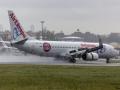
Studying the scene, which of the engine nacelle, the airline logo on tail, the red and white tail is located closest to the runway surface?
the engine nacelle

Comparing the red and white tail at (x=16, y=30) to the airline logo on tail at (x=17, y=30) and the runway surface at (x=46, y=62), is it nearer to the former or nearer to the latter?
the airline logo on tail at (x=17, y=30)

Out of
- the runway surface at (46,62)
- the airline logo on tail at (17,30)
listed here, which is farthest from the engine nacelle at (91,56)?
the airline logo on tail at (17,30)

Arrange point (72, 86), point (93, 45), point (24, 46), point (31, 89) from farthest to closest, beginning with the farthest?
point (93, 45) → point (24, 46) → point (72, 86) → point (31, 89)

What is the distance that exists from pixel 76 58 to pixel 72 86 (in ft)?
162

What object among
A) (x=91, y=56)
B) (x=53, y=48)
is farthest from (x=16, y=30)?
(x=91, y=56)

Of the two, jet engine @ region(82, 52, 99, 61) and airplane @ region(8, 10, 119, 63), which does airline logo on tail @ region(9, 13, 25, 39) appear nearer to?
airplane @ region(8, 10, 119, 63)

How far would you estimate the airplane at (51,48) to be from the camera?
236ft

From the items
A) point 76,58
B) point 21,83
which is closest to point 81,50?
point 76,58

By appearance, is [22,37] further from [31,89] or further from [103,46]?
[31,89]

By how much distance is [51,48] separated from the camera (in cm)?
7312

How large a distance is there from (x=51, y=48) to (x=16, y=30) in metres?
6.49

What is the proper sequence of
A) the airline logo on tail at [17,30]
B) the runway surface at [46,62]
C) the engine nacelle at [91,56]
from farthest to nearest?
the airline logo on tail at [17,30], the engine nacelle at [91,56], the runway surface at [46,62]

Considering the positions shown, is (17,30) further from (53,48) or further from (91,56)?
(91,56)

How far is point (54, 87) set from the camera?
79.7 ft
